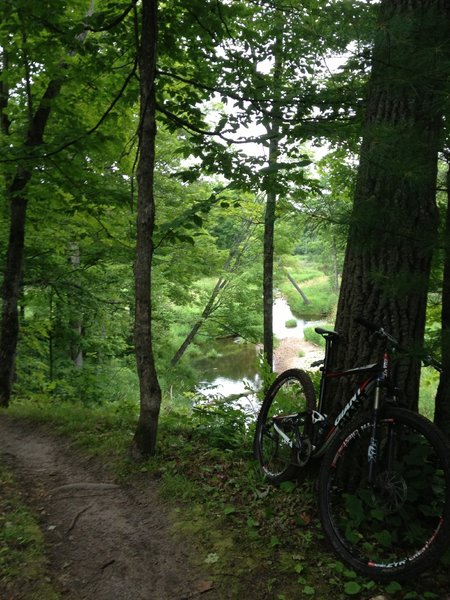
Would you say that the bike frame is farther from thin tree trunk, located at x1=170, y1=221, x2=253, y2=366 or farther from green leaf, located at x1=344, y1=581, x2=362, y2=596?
thin tree trunk, located at x1=170, y1=221, x2=253, y2=366

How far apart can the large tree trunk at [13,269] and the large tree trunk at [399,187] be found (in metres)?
5.35

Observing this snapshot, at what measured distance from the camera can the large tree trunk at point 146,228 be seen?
14.0 ft

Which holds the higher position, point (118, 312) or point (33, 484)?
point (118, 312)

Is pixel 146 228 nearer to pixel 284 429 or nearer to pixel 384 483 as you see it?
pixel 284 429

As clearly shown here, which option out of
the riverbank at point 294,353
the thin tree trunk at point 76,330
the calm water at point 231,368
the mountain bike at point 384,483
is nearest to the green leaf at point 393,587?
the mountain bike at point 384,483

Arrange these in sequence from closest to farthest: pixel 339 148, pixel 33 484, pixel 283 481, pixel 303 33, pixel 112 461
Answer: pixel 283 481, pixel 33 484, pixel 112 461, pixel 303 33, pixel 339 148

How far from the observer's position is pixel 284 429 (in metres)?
4.09

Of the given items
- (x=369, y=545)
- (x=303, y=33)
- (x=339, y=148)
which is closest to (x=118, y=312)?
(x=339, y=148)

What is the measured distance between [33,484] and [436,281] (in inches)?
166

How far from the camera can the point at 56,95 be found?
21.9ft

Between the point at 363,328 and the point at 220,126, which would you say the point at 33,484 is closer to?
the point at 363,328

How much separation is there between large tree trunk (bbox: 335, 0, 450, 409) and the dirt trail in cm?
206

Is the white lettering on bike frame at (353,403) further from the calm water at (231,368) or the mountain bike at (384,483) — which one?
the calm water at (231,368)

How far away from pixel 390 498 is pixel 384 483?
4.7 inches
